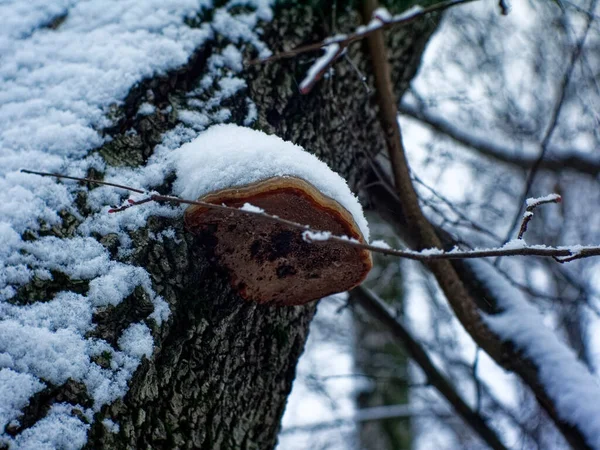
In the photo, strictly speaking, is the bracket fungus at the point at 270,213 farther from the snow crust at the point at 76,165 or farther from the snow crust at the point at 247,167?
the snow crust at the point at 76,165

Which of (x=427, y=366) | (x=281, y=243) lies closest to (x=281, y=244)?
(x=281, y=243)

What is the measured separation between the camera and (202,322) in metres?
1.34

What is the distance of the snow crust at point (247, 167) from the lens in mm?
1165

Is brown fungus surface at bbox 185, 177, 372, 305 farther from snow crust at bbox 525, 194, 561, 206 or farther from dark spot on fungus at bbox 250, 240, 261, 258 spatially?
snow crust at bbox 525, 194, 561, 206

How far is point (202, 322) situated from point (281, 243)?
295mm

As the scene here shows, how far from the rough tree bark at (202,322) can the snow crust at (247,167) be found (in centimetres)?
11

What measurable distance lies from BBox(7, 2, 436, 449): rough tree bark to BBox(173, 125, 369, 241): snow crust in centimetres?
11

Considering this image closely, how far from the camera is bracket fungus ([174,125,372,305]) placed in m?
1.16

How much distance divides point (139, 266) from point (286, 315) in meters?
0.54

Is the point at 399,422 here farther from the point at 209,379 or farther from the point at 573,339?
the point at 209,379

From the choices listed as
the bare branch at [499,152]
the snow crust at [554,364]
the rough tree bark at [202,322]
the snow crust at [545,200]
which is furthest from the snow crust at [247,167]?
the bare branch at [499,152]

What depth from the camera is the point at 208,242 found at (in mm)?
1321

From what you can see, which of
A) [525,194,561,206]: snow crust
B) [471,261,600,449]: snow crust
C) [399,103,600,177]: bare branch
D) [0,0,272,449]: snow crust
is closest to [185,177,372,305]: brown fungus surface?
[0,0,272,449]: snow crust

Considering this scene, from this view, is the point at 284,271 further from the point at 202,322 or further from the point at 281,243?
the point at 202,322
